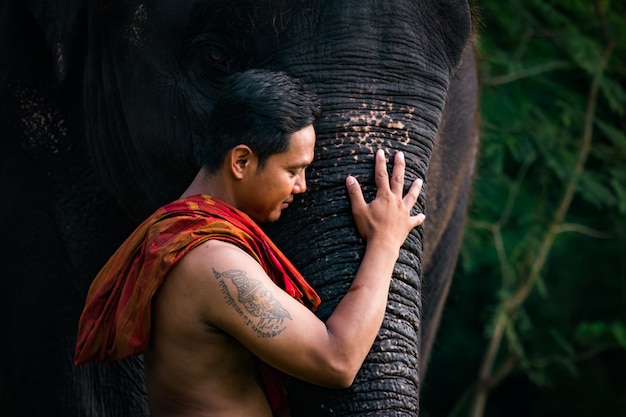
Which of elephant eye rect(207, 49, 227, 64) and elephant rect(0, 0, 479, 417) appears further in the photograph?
elephant eye rect(207, 49, 227, 64)

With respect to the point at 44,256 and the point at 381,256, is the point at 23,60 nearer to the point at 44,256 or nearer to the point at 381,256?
the point at 44,256

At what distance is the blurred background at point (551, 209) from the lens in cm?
773

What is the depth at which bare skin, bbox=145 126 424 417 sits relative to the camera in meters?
2.94

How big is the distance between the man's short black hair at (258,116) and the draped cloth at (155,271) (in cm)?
15

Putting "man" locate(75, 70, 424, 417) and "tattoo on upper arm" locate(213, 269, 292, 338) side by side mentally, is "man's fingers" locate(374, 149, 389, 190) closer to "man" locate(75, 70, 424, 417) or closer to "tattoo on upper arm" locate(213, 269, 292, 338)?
"man" locate(75, 70, 424, 417)

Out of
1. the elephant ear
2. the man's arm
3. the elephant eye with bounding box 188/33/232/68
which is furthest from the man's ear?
the elephant ear

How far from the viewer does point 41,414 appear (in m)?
4.83

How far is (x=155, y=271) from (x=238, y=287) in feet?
0.68

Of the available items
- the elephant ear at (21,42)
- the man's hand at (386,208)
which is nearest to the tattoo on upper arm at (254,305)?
the man's hand at (386,208)

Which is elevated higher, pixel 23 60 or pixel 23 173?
pixel 23 60

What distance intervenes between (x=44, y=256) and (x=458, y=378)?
551 cm

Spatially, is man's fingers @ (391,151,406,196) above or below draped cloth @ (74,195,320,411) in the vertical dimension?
above

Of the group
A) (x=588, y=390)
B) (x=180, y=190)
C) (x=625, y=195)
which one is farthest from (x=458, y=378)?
(x=180, y=190)

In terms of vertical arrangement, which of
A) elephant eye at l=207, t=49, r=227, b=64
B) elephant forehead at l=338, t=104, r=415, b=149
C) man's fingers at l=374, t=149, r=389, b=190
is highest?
elephant eye at l=207, t=49, r=227, b=64
